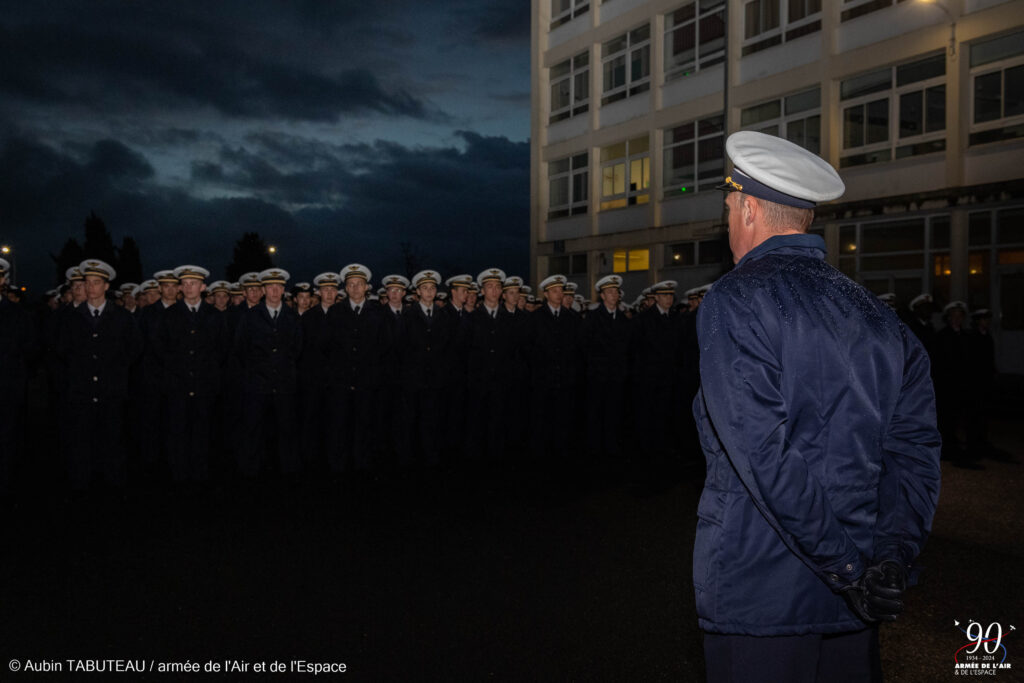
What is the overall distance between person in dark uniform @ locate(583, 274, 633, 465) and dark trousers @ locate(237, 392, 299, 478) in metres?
4.28

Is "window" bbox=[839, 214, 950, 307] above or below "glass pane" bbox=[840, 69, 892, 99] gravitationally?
below

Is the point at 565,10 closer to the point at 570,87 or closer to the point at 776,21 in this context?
the point at 570,87

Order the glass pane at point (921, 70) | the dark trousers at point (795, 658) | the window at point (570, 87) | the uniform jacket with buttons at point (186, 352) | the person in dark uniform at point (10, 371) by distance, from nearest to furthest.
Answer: the dark trousers at point (795, 658)
the person in dark uniform at point (10, 371)
the uniform jacket with buttons at point (186, 352)
the glass pane at point (921, 70)
the window at point (570, 87)

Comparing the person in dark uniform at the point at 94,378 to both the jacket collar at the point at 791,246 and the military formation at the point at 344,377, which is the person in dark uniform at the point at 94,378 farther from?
the jacket collar at the point at 791,246

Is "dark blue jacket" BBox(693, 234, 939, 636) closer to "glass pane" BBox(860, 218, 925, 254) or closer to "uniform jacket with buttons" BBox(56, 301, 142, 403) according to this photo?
"uniform jacket with buttons" BBox(56, 301, 142, 403)

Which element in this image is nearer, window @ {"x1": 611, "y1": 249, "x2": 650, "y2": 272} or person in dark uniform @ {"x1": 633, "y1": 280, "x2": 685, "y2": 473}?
person in dark uniform @ {"x1": 633, "y1": 280, "x2": 685, "y2": 473}

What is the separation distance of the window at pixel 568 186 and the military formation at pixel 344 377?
2263 centimetres

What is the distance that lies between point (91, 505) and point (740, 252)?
7.70 meters

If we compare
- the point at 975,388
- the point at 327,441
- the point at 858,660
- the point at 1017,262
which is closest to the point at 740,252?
the point at 858,660

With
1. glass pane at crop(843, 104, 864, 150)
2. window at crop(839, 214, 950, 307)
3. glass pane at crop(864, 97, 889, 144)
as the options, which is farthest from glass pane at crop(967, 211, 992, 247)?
glass pane at crop(843, 104, 864, 150)

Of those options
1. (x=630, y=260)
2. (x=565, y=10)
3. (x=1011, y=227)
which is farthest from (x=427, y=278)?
(x=565, y=10)

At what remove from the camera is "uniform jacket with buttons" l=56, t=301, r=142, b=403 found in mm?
8656

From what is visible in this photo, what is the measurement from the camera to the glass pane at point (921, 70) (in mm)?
20719

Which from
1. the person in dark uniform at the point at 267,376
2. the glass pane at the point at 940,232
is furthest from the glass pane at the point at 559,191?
the person in dark uniform at the point at 267,376
